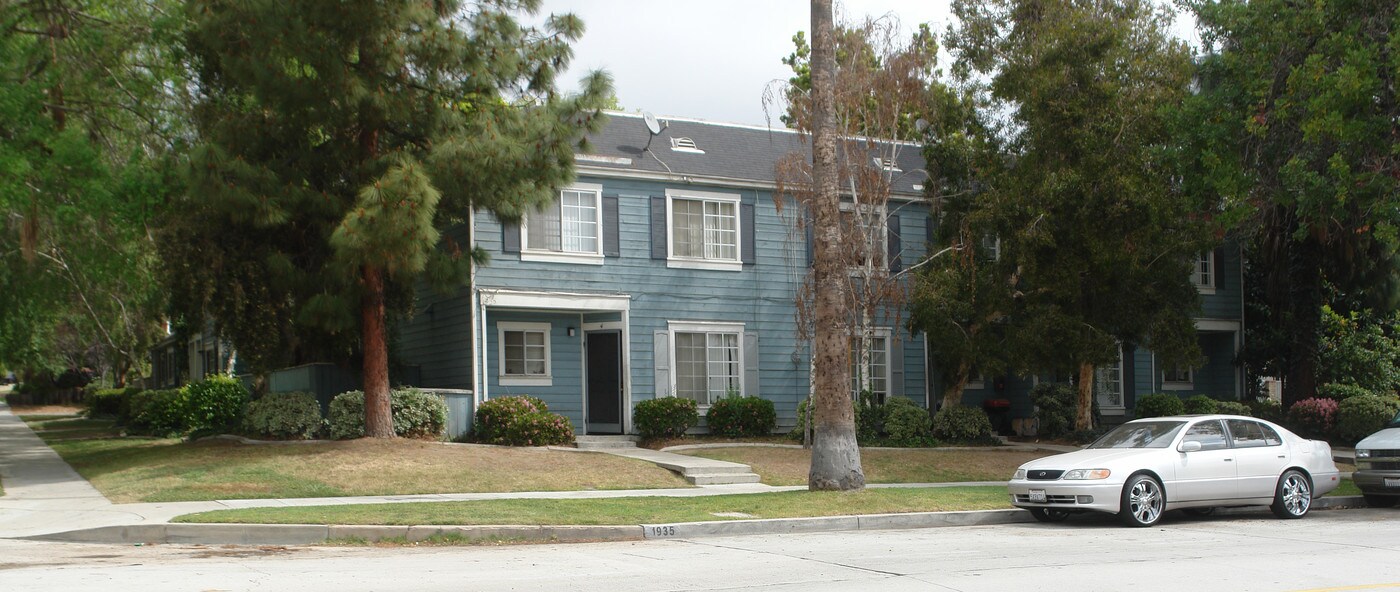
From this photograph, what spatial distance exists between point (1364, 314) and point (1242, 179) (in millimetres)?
11526

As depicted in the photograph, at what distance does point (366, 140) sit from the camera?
20172mm

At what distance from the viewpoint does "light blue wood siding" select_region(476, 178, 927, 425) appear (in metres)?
23.8

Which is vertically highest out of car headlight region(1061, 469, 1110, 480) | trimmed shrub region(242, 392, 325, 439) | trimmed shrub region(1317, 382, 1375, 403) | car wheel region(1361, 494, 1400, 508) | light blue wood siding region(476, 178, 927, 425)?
light blue wood siding region(476, 178, 927, 425)

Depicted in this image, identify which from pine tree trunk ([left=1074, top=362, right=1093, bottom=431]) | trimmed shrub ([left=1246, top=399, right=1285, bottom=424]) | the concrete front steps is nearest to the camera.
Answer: the concrete front steps

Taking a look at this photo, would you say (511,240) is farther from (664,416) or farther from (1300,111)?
(1300,111)

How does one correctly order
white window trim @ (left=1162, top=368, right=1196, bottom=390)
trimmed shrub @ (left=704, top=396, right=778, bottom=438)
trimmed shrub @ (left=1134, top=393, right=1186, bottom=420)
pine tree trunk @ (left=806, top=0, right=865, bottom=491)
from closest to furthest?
pine tree trunk @ (left=806, top=0, right=865, bottom=491)
trimmed shrub @ (left=704, top=396, right=778, bottom=438)
trimmed shrub @ (left=1134, top=393, right=1186, bottom=420)
white window trim @ (left=1162, top=368, right=1196, bottom=390)

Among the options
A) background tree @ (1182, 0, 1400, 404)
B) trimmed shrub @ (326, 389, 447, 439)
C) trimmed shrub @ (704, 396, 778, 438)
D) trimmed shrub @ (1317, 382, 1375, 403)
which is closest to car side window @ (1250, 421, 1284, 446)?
background tree @ (1182, 0, 1400, 404)

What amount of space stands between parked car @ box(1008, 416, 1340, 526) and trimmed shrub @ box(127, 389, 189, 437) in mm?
18258

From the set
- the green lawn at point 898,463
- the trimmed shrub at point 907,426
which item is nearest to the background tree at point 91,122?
the green lawn at point 898,463

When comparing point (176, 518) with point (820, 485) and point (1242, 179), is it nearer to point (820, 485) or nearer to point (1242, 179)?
point (820, 485)

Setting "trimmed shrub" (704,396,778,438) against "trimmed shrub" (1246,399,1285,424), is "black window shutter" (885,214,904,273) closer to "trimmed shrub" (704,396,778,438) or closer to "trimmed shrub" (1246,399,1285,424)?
"trimmed shrub" (704,396,778,438)

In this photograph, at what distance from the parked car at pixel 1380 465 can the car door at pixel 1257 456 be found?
75.7 inches

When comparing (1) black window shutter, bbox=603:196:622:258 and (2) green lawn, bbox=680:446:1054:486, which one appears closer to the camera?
(2) green lawn, bbox=680:446:1054:486

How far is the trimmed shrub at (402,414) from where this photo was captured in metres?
21.3
